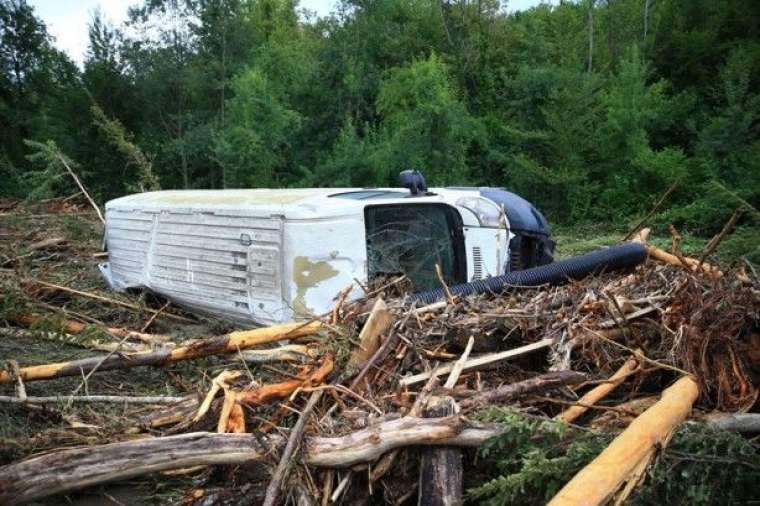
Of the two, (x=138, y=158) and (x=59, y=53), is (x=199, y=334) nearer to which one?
(x=138, y=158)

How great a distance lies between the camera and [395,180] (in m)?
17.0

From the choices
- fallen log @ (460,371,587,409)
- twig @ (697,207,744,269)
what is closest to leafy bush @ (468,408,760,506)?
fallen log @ (460,371,587,409)

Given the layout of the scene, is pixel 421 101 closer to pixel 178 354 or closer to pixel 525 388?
pixel 178 354

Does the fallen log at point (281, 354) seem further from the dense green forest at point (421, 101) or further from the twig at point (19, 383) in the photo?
the dense green forest at point (421, 101)

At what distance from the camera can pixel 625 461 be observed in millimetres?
1883

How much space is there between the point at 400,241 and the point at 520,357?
1813 millimetres

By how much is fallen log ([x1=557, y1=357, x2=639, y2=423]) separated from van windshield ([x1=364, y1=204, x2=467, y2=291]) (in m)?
2.02

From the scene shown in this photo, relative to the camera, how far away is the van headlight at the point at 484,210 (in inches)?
192

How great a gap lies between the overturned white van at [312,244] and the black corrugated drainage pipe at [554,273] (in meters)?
0.39

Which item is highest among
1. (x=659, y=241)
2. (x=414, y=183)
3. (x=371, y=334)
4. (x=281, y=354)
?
(x=414, y=183)

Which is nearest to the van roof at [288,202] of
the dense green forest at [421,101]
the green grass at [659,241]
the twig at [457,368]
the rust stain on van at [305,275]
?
the rust stain on van at [305,275]

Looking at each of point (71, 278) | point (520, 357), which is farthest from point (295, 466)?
point (71, 278)

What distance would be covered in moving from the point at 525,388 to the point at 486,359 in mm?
351

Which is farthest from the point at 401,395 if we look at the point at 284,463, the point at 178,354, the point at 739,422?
the point at 178,354
